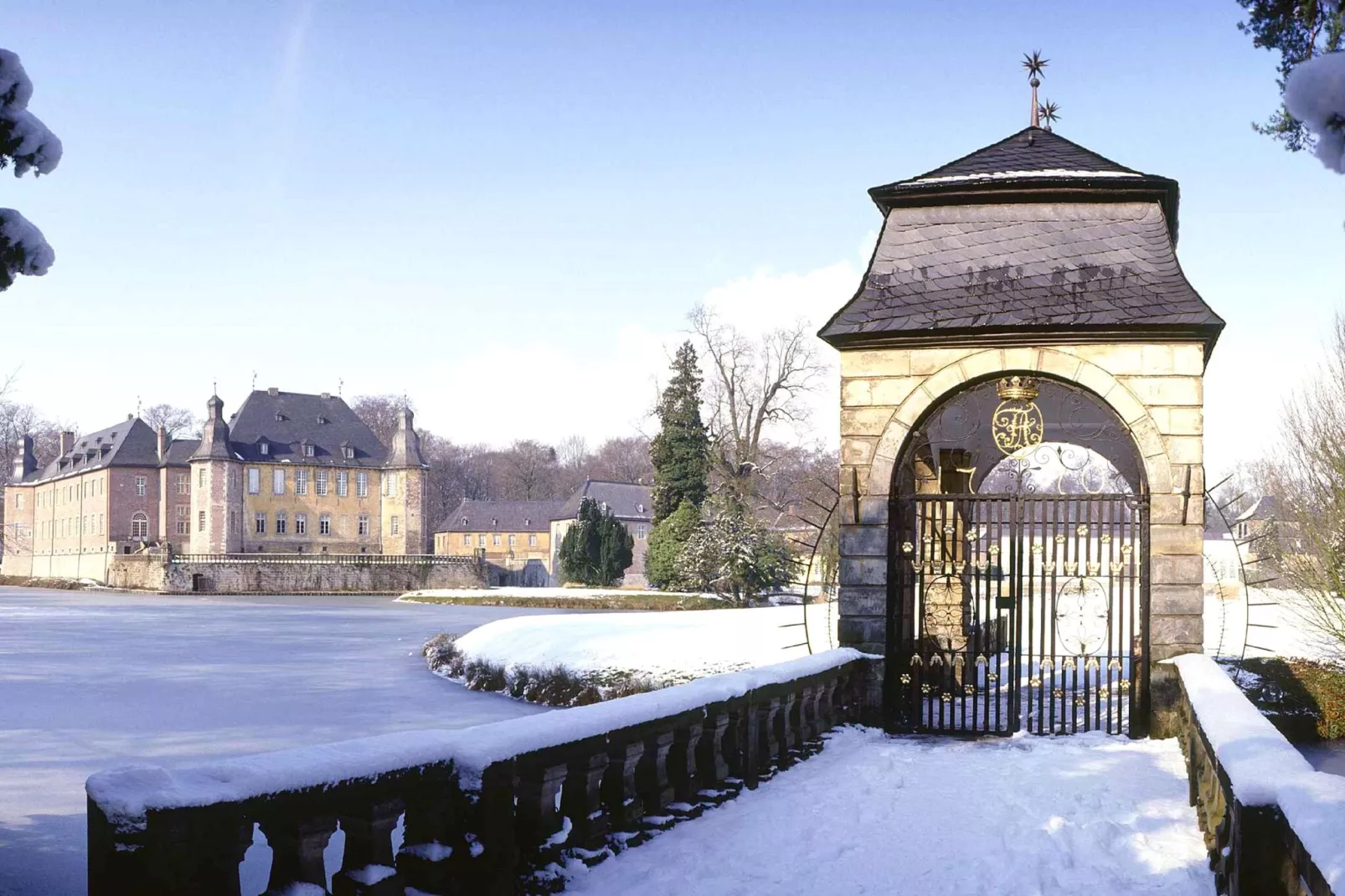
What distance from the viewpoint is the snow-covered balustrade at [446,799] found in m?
3.45

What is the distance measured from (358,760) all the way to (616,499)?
66587 millimetres

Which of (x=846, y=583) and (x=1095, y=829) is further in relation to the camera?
(x=846, y=583)

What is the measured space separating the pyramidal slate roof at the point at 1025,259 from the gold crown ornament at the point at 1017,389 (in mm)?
373

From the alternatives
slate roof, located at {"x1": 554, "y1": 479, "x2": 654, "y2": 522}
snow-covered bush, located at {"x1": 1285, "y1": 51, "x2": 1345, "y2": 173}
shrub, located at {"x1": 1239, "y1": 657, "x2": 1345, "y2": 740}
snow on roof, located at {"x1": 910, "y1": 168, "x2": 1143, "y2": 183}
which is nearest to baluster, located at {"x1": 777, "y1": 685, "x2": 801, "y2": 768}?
snow on roof, located at {"x1": 910, "y1": 168, "x2": 1143, "y2": 183}

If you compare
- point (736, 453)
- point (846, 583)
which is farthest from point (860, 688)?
point (736, 453)

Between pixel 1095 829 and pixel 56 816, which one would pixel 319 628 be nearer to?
pixel 56 816

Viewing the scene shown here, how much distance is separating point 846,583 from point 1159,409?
2858 millimetres

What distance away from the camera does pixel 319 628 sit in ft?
103

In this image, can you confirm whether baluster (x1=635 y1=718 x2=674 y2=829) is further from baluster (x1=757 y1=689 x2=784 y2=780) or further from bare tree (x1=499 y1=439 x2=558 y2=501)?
bare tree (x1=499 y1=439 x2=558 y2=501)

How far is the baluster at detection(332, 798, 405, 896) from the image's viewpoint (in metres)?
4.26

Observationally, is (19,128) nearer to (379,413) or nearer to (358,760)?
(358,760)

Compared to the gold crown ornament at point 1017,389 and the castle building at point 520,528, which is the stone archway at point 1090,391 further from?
the castle building at point 520,528

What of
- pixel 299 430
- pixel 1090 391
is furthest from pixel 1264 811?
pixel 299 430

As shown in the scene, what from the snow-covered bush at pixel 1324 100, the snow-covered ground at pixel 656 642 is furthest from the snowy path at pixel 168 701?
the snow-covered bush at pixel 1324 100
